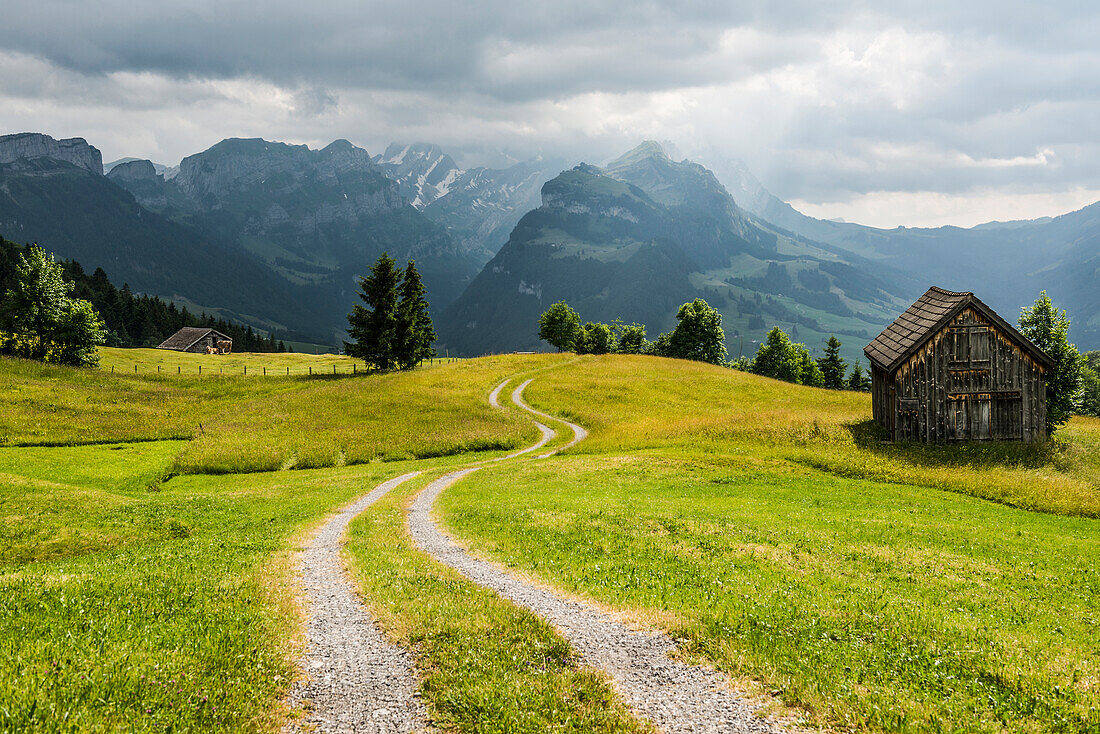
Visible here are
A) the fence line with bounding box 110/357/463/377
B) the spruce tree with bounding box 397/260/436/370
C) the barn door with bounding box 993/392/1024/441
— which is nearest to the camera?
the barn door with bounding box 993/392/1024/441

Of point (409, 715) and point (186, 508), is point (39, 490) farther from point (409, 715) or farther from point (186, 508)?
point (409, 715)

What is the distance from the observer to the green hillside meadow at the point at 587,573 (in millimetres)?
7625

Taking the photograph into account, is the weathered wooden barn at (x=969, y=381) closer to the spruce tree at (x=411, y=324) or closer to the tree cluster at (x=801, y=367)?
the spruce tree at (x=411, y=324)

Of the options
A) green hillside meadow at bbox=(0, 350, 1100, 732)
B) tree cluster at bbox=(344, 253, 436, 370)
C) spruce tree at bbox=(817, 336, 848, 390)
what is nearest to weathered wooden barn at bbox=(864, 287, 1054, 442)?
green hillside meadow at bbox=(0, 350, 1100, 732)

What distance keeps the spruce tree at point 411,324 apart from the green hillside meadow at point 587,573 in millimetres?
47840

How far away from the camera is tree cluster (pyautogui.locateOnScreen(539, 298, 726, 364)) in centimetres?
12112

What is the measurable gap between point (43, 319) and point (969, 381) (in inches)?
4405

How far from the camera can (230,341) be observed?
15600 centimetres

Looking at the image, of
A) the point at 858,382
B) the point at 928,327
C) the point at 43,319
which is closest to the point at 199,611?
the point at 928,327

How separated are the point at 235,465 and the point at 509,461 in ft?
67.2

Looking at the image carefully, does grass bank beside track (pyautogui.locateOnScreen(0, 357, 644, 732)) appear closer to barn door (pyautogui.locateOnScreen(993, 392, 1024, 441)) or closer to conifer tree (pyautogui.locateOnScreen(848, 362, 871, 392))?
barn door (pyautogui.locateOnScreen(993, 392, 1024, 441))

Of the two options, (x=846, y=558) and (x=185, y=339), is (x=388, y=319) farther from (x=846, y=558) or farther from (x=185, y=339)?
(x=185, y=339)

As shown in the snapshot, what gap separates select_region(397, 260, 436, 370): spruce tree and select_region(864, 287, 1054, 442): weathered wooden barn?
238ft

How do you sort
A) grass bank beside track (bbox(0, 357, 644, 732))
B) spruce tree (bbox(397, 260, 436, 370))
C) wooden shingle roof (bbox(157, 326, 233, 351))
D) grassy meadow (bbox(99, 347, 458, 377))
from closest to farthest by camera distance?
1. grass bank beside track (bbox(0, 357, 644, 732))
2. spruce tree (bbox(397, 260, 436, 370))
3. grassy meadow (bbox(99, 347, 458, 377))
4. wooden shingle roof (bbox(157, 326, 233, 351))
